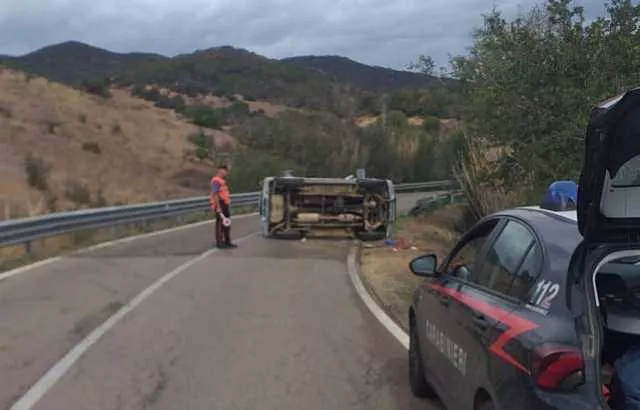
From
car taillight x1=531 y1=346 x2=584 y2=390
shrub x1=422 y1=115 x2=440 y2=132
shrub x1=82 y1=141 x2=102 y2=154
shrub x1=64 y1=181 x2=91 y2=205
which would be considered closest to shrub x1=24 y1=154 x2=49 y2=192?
shrub x1=64 y1=181 x2=91 y2=205

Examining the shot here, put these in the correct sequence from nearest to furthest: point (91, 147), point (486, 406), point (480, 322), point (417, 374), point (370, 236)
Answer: point (486, 406), point (480, 322), point (417, 374), point (370, 236), point (91, 147)

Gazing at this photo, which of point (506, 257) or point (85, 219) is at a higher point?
point (506, 257)

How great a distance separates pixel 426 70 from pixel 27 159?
19136 millimetres

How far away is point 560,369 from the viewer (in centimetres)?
394

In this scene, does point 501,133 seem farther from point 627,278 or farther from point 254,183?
point 254,183

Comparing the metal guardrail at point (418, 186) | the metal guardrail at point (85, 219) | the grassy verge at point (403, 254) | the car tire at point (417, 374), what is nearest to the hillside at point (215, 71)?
the metal guardrail at point (418, 186)

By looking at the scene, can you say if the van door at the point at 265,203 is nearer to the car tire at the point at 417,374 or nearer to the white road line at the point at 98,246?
the white road line at the point at 98,246

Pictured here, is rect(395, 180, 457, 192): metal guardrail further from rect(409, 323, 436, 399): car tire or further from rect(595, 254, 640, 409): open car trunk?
rect(595, 254, 640, 409): open car trunk

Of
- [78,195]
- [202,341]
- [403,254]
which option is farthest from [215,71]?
[202,341]

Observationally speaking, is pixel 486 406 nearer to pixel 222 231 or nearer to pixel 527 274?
pixel 527 274

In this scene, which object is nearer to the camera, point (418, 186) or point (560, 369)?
point (560, 369)

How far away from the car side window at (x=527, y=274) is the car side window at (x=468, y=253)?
0.96 meters

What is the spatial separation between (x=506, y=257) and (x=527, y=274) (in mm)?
523

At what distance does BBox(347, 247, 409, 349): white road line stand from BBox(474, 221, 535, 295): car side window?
3532mm
